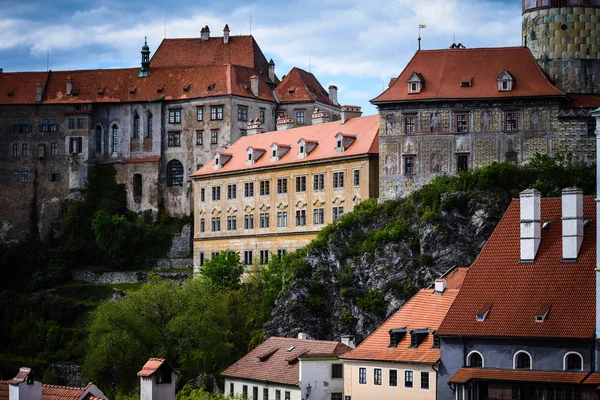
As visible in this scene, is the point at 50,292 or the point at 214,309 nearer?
the point at 214,309

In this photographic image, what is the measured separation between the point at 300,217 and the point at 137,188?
3084 cm

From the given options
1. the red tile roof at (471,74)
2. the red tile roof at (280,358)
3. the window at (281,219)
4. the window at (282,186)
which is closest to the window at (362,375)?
the red tile roof at (280,358)

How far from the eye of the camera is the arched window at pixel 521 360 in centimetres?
6644

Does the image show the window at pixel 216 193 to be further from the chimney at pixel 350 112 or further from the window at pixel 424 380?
the window at pixel 424 380

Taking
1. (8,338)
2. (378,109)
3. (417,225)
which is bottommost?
(8,338)

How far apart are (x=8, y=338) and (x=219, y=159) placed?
2410 centimetres

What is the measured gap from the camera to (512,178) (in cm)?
9488

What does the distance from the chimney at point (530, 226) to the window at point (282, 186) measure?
45.5 meters

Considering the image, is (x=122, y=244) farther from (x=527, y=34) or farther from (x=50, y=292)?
(x=527, y=34)

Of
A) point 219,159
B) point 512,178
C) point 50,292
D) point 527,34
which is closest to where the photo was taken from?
point 512,178

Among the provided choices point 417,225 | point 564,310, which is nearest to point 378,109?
point 417,225

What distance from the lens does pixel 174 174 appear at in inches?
5340

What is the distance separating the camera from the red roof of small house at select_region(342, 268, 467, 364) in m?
73.6

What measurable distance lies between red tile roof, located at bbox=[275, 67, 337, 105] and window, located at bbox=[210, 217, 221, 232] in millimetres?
19088
